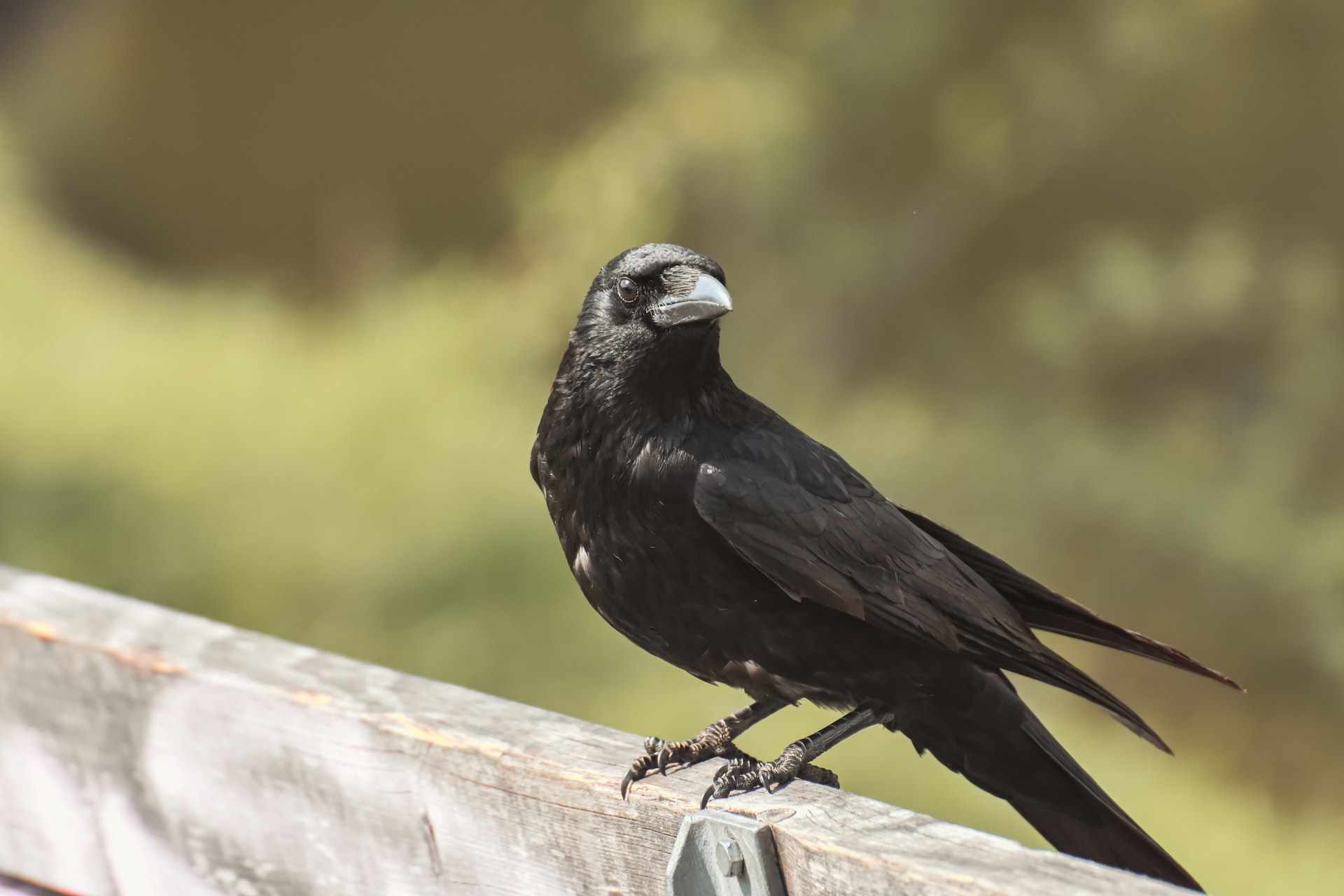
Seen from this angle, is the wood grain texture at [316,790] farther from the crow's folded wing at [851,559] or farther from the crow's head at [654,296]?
the crow's head at [654,296]

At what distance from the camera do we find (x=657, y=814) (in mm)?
1294

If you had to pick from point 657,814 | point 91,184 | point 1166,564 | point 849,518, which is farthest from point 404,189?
point 657,814

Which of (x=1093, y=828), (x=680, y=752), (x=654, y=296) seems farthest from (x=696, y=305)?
(x=1093, y=828)

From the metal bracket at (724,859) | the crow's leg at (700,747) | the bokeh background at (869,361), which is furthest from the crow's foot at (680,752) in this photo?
the bokeh background at (869,361)

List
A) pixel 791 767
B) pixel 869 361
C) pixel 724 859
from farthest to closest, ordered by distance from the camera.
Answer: pixel 869 361, pixel 791 767, pixel 724 859

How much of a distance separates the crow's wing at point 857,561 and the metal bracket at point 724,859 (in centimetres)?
49

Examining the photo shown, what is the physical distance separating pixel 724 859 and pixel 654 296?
785mm

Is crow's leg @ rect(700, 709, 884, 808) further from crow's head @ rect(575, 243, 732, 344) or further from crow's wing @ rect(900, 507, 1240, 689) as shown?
crow's head @ rect(575, 243, 732, 344)

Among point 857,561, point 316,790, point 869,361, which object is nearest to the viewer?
point 316,790

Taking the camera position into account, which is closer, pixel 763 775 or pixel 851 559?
pixel 763 775

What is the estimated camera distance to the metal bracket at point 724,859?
1180mm

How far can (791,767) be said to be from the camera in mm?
1605

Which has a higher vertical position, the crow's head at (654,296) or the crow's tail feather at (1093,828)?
the crow's head at (654,296)

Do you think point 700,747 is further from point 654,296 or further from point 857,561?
point 654,296
